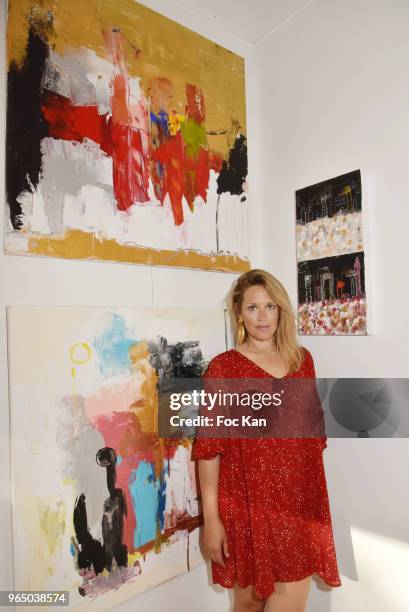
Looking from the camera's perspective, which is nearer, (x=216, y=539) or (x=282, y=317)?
(x=216, y=539)

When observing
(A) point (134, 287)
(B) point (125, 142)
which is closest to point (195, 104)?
(B) point (125, 142)

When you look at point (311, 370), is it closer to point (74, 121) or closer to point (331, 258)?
point (331, 258)

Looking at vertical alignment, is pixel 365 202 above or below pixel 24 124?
below

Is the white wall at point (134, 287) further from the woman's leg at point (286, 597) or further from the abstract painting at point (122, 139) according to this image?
the woman's leg at point (286, 597)

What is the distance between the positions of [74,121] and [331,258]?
1.06 meters

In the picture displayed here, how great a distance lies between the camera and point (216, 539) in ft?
4.39

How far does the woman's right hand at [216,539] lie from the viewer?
1339mm

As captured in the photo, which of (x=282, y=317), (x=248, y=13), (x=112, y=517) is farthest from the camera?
(x=248, y=13)

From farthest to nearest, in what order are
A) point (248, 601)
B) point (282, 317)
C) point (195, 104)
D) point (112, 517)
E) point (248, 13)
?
point (248, 13) → point (195, 104) → point (282, 317) → point (248, 601) → point (112, 517)

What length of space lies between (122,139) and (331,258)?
916mm

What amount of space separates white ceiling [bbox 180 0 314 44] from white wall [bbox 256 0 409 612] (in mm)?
58

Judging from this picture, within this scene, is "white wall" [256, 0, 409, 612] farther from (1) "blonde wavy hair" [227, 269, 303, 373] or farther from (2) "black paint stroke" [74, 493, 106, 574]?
(2) "black paint stroke" [74, 493, 106, 574]

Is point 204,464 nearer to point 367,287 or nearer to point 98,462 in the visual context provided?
point 98,462

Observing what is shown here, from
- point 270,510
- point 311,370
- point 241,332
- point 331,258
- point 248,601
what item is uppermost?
point 331,258
